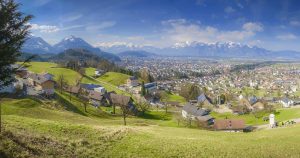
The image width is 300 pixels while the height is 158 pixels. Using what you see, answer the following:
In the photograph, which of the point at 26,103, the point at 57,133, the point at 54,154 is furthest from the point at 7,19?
the point at 26,103

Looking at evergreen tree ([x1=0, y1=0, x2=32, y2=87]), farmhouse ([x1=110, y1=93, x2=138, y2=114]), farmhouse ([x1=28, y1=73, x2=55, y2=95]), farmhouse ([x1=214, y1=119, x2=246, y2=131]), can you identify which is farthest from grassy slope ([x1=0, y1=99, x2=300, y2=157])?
farmhouse ([x1=110, y1=93, x2=138, y2=114])

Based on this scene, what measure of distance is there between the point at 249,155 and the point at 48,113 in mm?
42355

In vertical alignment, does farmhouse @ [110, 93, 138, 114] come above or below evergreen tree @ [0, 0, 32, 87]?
below

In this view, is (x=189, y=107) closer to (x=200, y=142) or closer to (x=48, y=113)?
(x=48, y=113)

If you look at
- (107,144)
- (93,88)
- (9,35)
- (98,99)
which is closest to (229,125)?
(98,99)

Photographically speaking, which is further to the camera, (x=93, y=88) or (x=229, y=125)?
(x=93, y=88)

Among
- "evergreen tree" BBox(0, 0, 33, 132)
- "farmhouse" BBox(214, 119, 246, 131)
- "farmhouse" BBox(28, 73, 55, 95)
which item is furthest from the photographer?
"farmhouse" BBox(28, 73, 55, 95)

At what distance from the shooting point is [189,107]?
14325cm

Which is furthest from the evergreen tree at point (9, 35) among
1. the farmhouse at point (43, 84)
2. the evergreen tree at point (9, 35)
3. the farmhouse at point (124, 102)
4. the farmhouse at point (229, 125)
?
the farmhouse at point (124, 102)

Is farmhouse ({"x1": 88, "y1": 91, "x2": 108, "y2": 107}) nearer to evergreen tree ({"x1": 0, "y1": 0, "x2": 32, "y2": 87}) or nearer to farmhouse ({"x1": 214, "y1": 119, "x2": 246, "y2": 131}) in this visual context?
farmhouse ({"x1": 214, "y1": 119, "x2": 246, "y2": 131})

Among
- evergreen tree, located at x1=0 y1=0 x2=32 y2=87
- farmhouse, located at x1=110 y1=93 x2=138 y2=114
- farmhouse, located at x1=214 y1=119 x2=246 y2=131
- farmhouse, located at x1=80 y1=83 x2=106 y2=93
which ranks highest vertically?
evergreen tree, located at x1=0 y1=0 x2=32 y2=87

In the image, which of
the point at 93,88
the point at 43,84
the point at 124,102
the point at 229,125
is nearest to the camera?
the point at 229,125

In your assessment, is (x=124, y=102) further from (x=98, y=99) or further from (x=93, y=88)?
(x=93, y=88)

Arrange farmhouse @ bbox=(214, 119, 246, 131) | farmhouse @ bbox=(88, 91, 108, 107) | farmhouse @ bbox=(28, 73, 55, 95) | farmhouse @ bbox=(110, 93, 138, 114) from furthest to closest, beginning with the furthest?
farmhouse @ bbox=(88, 91, 108, 107)
farmhouse @ bbox=(110, 93, 138, 114)
farmhouse @ bbox=(28, 73, 55, 95)
farmhouse @ bbox=(214, 119, 246, 131)
